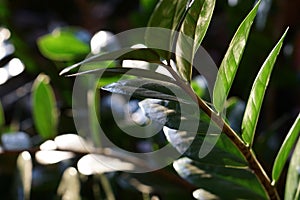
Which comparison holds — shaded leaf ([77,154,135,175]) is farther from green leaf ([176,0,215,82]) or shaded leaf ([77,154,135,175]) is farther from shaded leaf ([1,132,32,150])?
green leaf ([176,0,215,82])

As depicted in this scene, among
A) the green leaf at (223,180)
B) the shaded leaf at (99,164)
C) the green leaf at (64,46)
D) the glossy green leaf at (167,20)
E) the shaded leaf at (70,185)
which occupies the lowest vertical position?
the shaded leaf at (70,185)

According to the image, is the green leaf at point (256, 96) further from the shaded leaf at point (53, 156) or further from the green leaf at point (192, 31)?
the shaded leaf at point (53, 156)

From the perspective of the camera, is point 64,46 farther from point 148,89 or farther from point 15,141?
point 148,89

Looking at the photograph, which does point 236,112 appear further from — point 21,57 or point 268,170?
point 21,57

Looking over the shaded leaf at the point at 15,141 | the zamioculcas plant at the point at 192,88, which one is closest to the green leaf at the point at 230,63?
the zamioculcas plant at the point at 192,88

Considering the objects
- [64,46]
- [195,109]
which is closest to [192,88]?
[195,109]
